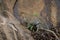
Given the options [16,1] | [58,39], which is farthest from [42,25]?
[16,1]

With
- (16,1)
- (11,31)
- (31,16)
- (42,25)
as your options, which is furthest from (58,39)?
(11,31)

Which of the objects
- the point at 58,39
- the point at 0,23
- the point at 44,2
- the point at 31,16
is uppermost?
the point at 44,2

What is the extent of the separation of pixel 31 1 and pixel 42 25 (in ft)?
3.07

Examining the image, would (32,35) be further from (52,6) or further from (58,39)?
(52,6)

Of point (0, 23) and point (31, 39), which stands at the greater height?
point (0, 23)

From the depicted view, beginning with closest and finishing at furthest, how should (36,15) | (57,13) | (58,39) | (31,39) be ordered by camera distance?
(31,39) → (58,39) → (36,15) → (57,13)

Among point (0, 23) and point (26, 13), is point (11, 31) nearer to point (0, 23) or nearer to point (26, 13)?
point (0, 23)

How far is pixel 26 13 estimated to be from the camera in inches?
287

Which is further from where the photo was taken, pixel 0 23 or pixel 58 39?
pixel 58 39

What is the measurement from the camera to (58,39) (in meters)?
7.00

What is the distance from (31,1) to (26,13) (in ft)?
1.57

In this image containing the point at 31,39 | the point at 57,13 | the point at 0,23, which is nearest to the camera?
the point at 0,23

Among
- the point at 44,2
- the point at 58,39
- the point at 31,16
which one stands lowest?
the point at 58,39

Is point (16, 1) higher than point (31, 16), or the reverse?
point (16, 1)
